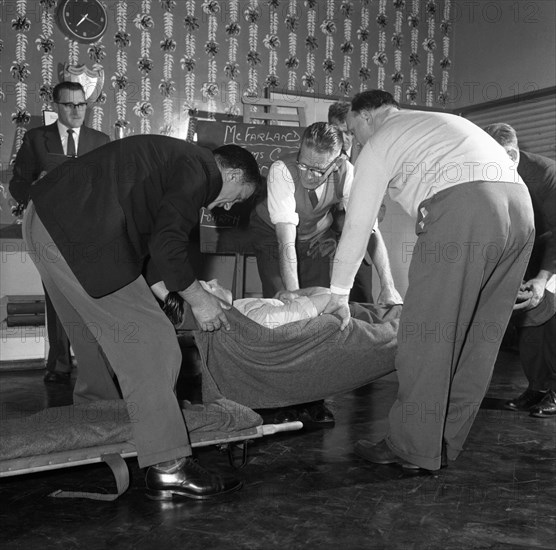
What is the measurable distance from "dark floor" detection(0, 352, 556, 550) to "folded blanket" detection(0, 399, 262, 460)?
0.61 feet

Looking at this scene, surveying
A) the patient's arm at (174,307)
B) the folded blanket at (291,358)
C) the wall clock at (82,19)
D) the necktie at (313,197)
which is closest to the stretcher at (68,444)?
the folded blanket at (291,358)

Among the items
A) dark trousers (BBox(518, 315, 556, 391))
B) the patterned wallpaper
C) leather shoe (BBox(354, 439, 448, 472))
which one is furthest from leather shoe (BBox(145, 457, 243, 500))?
the patterned wallpaper

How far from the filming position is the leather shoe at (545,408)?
3119 millimetres

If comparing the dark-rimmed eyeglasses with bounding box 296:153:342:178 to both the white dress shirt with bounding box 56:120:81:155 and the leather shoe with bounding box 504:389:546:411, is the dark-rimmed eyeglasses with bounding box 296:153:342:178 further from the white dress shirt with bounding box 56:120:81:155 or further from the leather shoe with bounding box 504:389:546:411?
the white dress shirt with bounding box 56:120:81:155

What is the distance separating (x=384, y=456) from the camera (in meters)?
2.36

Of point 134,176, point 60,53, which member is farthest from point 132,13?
point 134,176

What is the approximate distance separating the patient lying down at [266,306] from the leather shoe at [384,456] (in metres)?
0.51

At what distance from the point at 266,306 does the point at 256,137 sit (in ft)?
9.08

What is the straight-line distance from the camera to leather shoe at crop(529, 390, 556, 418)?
3.12 meters

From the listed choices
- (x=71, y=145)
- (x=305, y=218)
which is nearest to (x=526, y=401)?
(x=305, y=218)

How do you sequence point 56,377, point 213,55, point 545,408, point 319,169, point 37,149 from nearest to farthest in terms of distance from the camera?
point 319,169 < point 545,408 < point 56,377 < point 37,149 < point 213,55

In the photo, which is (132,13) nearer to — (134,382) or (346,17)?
(346,17)

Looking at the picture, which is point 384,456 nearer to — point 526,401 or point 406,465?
point 406,465

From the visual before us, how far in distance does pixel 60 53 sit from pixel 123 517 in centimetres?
389
